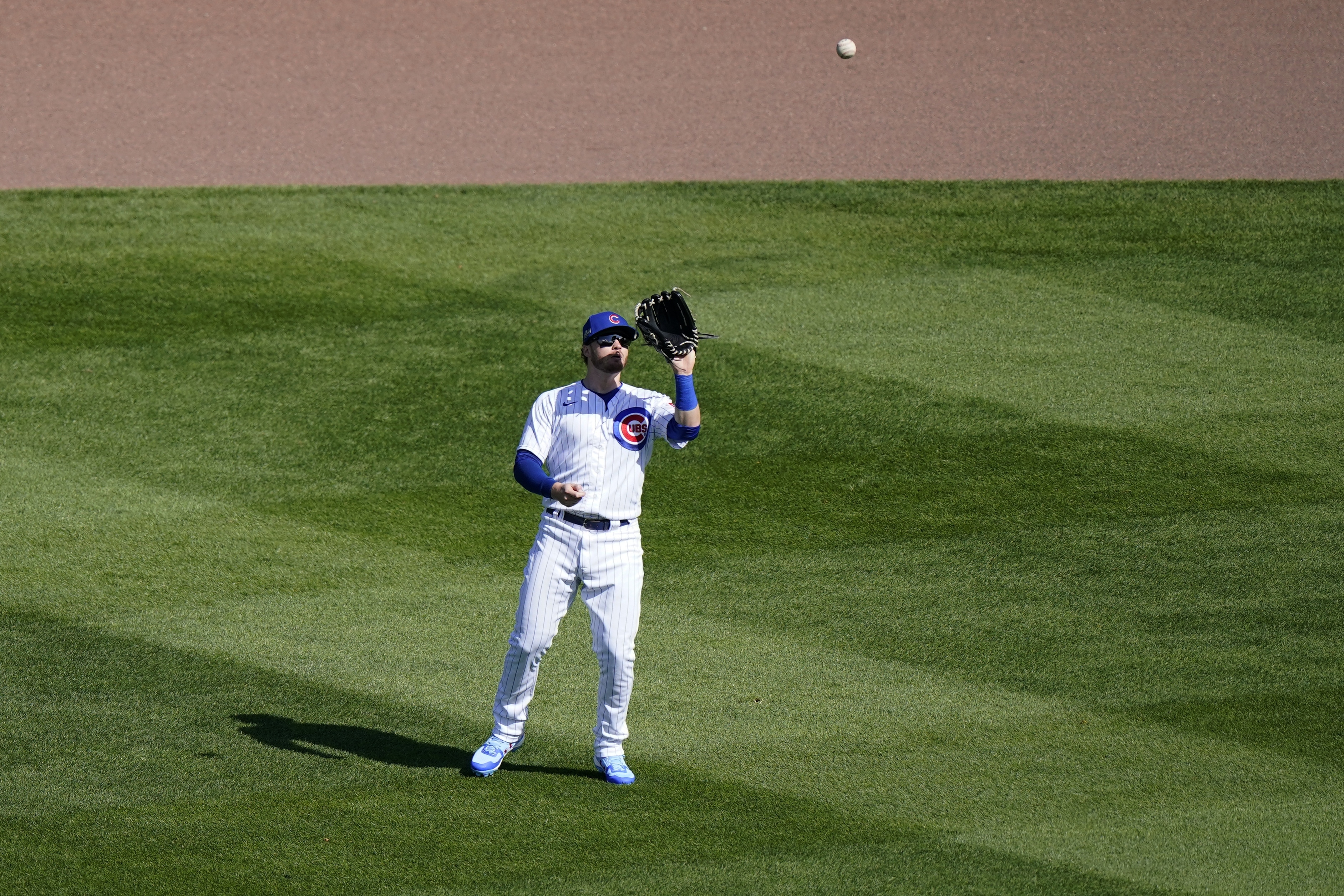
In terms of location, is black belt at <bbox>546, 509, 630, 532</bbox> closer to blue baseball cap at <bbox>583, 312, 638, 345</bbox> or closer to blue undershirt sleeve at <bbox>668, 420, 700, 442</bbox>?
blue undershirt sleeve at <bbox>668, 420, 700, 442</bbox>

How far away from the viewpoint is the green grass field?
6.83 m

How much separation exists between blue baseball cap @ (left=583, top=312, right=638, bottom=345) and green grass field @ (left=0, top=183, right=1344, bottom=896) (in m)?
1.91

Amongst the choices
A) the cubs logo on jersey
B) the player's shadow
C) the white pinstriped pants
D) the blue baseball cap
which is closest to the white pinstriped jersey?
the cubs logo on jersey

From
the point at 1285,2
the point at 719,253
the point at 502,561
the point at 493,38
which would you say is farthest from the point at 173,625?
the point at 1285,2

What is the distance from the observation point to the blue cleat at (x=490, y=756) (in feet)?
23.8

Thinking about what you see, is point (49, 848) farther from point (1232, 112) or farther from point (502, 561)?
point (1232, 112)

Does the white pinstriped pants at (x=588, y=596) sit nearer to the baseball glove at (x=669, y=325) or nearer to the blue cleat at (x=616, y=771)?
the blue cleat at (x=616, y=771)

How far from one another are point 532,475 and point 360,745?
162cm

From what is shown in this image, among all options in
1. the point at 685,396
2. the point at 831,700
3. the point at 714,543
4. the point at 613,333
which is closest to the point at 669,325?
the point at 613,333

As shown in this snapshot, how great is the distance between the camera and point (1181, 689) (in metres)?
8.30

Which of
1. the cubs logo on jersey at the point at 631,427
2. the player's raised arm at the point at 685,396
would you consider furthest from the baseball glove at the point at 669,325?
the cubs logo on jersey at the point at 631,427

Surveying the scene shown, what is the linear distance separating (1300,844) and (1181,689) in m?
1.64

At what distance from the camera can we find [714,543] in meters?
10.4

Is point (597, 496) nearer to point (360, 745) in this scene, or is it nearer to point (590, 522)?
point (590, 522)
